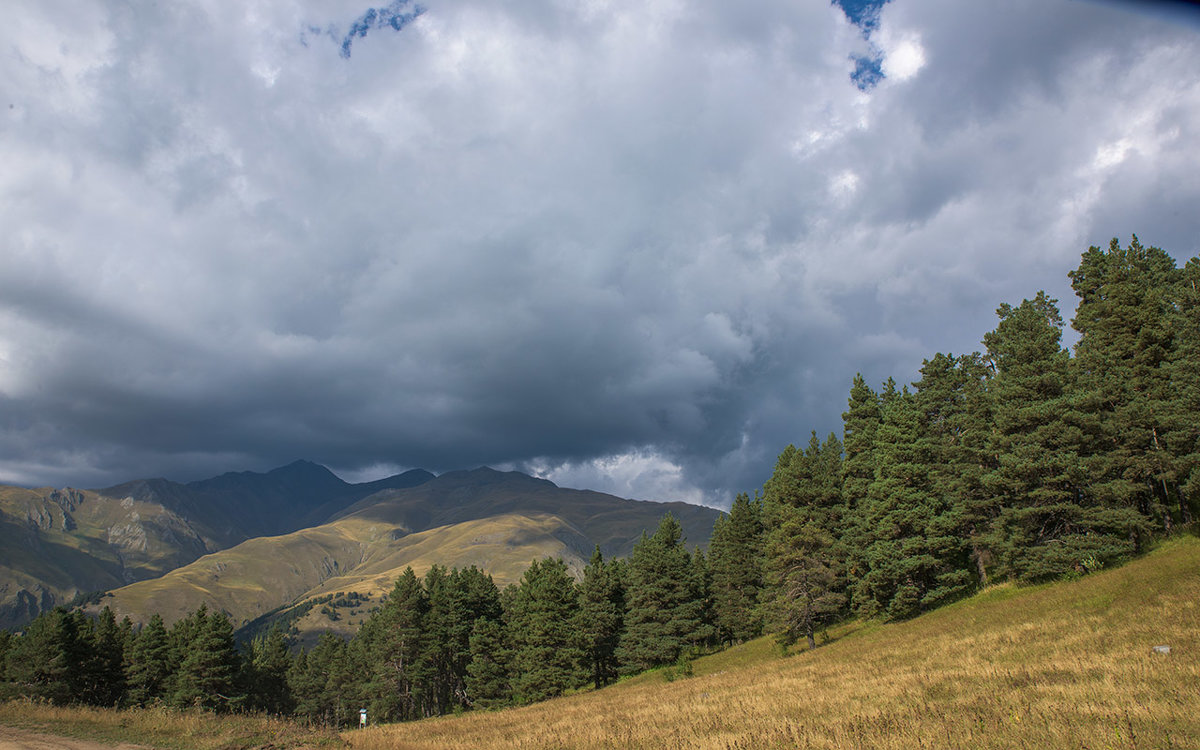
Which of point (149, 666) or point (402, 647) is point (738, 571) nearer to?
point (402, 647)

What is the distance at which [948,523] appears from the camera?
138 ft

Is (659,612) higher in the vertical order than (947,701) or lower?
lower

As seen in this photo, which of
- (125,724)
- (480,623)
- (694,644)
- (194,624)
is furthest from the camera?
(194,624)

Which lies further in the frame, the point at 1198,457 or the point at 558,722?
the point at 1198,457

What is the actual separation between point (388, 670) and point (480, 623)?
1619 centimetres

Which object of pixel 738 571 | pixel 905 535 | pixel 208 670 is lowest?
pixel 208 670

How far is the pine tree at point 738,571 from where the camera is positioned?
64938 millimetres

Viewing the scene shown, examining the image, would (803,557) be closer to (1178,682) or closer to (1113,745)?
(1178,682)

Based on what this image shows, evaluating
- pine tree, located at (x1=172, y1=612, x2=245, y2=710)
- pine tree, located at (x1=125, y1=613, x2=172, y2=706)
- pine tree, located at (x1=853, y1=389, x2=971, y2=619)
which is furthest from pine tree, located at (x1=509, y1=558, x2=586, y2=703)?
pine tree, located at (x1=125, y1=613, x2=172, y2=706)

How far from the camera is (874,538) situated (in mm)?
47031

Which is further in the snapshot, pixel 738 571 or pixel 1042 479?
pixel 738 571

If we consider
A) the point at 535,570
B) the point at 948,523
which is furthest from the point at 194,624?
the point at 948,523

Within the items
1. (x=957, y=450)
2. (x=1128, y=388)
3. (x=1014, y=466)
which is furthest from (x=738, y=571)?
(x=1128, y=388)

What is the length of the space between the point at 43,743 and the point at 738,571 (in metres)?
60.0
